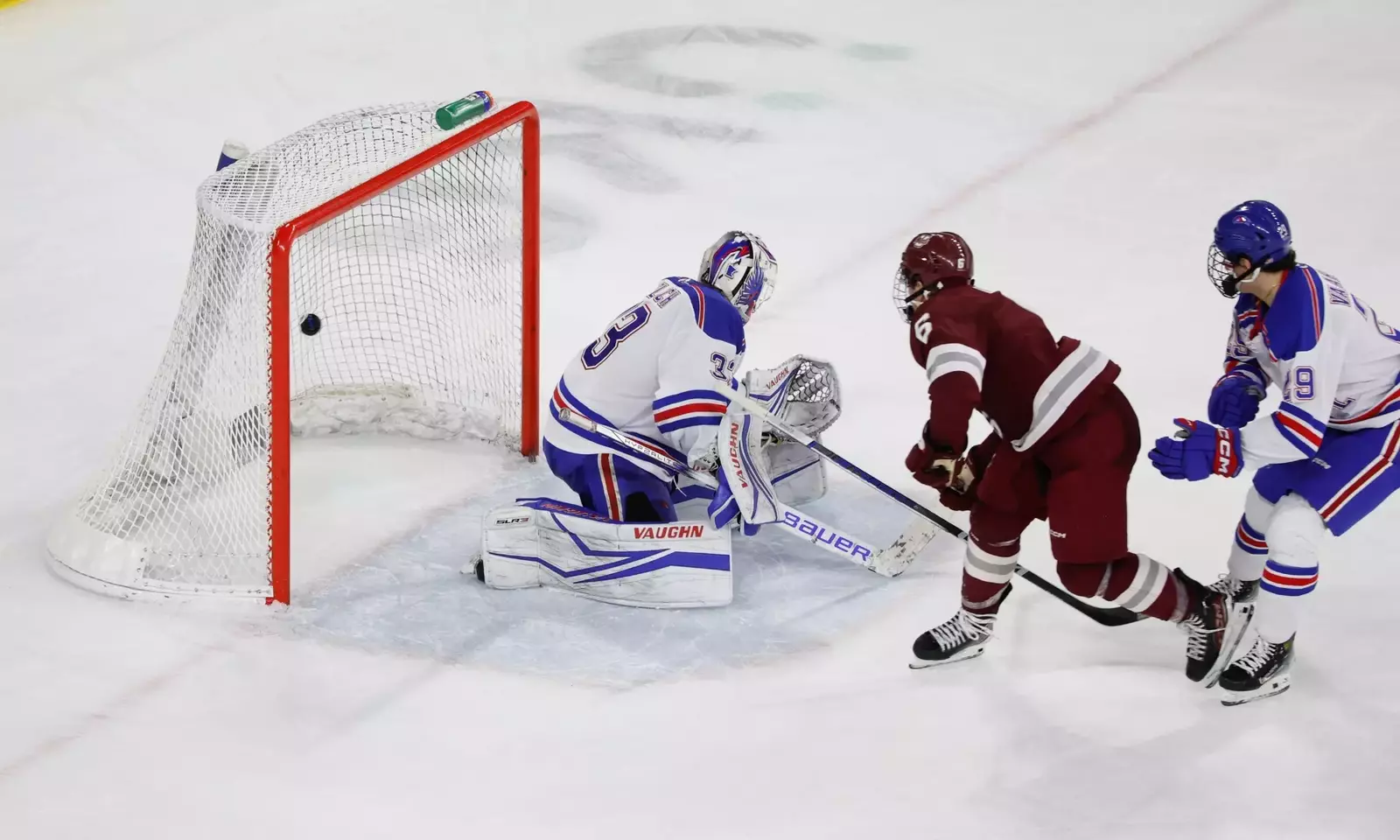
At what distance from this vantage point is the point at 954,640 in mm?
3207

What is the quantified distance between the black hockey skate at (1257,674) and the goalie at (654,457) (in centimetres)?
98

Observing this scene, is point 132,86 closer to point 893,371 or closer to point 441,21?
point 441,21

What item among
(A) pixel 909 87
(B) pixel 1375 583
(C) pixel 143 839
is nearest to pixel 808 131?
(A) pixel 909 87

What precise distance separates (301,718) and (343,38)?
4341 millimetres

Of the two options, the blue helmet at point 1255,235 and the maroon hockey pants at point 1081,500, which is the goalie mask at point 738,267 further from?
the blue helmet at point 1255,235

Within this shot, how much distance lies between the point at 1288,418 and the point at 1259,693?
0.60 metres

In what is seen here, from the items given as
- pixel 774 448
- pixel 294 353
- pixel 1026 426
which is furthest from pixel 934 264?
pixel 294 353

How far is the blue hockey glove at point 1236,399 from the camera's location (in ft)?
10.1

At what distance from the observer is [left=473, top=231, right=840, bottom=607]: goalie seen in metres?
3.38

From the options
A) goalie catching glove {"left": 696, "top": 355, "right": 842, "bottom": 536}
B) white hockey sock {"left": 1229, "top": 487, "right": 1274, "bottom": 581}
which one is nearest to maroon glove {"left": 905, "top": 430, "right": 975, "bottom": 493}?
goalie catching glove {"left": 696, "top": 355, "right": 842, "bottom": 536}

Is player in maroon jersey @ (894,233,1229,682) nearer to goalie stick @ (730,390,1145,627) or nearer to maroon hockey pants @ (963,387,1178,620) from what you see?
maroon hockey pants @ (963,387,1178,620)

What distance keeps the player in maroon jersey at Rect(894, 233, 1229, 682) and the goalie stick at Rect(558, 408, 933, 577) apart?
485 millimetres

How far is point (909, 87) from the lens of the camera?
6.36 meters

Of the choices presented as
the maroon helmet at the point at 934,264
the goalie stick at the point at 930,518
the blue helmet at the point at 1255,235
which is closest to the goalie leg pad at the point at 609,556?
the goalie stick at the point at 930,518
